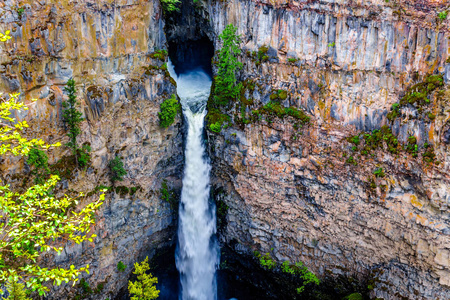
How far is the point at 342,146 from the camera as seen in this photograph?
768 inches

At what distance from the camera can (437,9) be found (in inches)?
657

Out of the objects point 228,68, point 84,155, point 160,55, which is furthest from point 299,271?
point 160,55

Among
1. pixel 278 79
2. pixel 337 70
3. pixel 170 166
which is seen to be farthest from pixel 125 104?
pixel 337 70

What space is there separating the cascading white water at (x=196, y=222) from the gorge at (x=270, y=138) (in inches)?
7.7

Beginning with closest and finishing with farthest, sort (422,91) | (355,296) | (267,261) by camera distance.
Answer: (422,91)
(355,296)
(267,261)

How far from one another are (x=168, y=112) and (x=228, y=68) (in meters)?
A: 4.48

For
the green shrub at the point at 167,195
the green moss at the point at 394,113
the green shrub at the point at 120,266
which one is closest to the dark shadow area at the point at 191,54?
the green shrub at the point at 167,195

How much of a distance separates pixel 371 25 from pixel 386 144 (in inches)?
232

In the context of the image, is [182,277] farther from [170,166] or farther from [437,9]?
[437,9]

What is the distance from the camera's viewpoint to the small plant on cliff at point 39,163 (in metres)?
17.5

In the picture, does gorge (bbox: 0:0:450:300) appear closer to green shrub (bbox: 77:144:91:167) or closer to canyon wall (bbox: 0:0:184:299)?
canyon wall (bbox: 0:0:184:299)

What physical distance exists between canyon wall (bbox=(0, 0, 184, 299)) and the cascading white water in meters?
0.85

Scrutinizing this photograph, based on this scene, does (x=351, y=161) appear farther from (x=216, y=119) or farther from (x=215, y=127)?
(x=216, y=119)

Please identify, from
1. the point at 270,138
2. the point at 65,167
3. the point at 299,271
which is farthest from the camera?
the point at 299,271
